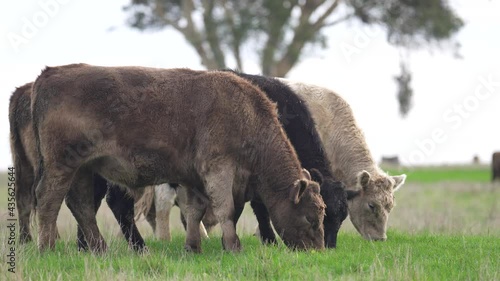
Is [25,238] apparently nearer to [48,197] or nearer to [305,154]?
[48,197]

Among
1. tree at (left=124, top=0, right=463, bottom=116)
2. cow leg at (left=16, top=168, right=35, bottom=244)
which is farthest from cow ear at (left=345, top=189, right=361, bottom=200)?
tree at (left=124, top=0, right=463, bottom=116)

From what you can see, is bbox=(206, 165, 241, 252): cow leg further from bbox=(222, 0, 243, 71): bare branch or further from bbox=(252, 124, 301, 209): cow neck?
bbox=(222, 0, 243, 71): bare branch

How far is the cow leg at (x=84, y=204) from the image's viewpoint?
30.2 ft

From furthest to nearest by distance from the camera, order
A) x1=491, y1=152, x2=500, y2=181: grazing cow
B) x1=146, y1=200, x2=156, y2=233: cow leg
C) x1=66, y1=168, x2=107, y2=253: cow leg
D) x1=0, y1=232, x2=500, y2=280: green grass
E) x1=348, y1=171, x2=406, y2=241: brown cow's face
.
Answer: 1. x1=491, y1=152, x2=500, y2=181: grazing cow
2. x1=146, y1=200, x2=156, y2=233: cow leg
3. x1=348, y1=171, x2=406, y2=241: brown cow's face
4. x1=66, y1=168, x2=107, y2=253: cow leg
5. x1=0, y1=232, x2=500, y2=280: green grass

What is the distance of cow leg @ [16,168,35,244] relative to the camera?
10.4m

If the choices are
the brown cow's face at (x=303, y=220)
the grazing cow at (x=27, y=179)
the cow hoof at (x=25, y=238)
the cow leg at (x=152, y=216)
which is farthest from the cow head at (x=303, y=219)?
the cow leg at (x=152, y=216)

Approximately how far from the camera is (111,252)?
867cm

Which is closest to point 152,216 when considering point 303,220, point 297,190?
point 303,220

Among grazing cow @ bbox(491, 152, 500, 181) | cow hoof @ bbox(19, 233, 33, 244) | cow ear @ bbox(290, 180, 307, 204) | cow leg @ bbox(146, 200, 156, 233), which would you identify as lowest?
grazing cow @ bbox(491, 152, 500, 181)

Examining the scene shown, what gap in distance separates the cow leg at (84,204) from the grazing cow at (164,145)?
12mm

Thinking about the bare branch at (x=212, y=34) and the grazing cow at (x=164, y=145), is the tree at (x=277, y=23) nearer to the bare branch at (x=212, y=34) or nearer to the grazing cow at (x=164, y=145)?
the bare branch at (x=212, y=34)

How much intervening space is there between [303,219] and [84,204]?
2.66 metres

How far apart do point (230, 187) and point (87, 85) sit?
204 centimetres

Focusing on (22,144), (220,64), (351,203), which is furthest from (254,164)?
(220,64)
